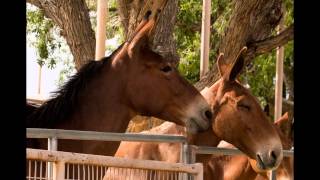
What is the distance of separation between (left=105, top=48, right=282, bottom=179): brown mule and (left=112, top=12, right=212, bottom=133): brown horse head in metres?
0.28

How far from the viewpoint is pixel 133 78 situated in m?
5.36

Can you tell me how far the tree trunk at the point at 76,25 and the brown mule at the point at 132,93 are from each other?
594cm

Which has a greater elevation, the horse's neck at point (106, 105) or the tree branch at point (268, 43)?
the tree branch at point (268, 43)

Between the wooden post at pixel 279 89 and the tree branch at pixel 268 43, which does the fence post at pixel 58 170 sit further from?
the wooden post at pixel 279 89

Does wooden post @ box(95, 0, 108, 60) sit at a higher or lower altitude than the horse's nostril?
higher

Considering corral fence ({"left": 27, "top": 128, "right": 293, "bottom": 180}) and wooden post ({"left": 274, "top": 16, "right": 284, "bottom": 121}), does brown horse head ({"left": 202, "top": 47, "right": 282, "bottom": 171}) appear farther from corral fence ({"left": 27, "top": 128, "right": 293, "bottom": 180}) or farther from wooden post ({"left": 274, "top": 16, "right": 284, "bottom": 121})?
wooden post ({"left": 274, "top": 16, "right": 284, "bottom": 121})

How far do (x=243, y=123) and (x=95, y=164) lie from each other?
3040mm

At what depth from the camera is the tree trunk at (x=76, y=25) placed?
1131cm

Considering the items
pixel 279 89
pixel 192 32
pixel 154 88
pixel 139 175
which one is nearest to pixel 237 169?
pixel 154 88

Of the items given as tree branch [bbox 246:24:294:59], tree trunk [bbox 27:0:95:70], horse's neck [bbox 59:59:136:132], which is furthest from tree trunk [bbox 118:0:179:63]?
horse's neck [bbox 59:59:136:132]

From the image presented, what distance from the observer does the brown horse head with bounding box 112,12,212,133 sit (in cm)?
533

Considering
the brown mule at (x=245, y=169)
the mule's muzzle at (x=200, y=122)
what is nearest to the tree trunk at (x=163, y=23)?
the brown mule at (x=245, y=169)

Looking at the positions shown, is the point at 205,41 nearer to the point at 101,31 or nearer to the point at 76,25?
the point at 76,25
